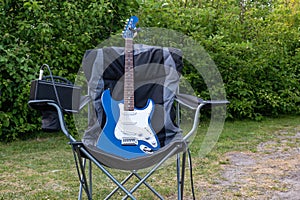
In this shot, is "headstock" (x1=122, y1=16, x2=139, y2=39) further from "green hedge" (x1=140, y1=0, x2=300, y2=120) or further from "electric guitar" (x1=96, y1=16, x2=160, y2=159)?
"green hedge" (x1=140, y1=0, x2=300, y2=120)

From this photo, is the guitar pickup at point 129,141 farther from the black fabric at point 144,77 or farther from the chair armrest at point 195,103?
the chair armrest at point 195,103

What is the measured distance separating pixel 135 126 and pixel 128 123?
0.16ft

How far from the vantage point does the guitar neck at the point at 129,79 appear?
8.75 feet

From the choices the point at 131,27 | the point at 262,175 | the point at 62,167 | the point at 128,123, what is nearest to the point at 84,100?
the point at 128,123

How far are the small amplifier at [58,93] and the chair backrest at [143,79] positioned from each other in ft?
1.22

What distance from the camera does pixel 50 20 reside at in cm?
455

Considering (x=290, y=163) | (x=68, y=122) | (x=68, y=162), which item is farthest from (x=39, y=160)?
(x=290, y=163)

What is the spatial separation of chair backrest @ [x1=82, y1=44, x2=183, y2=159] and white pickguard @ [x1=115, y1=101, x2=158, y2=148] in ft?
0.15

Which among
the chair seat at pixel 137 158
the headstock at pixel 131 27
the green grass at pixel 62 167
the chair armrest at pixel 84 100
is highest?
the headstock at pixel 131 27

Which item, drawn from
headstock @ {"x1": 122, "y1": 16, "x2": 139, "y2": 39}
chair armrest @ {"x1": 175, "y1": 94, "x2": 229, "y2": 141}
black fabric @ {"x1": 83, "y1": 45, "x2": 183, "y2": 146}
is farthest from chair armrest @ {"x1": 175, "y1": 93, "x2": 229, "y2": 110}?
headstock @ {"x1": 122, "y1": 16, "x2": 139, "y2": 39}

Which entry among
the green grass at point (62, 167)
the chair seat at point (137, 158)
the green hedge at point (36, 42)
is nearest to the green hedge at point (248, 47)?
the green grass at point (62, 167)

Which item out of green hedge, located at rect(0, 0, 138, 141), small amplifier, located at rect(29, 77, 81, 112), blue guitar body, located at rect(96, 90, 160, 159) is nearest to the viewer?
small amplifier, located at rect(29, 77, 81, 112)

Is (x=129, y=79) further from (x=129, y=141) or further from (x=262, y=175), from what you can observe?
(x=262, y=175)

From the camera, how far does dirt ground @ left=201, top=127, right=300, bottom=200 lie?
2.78 meters
